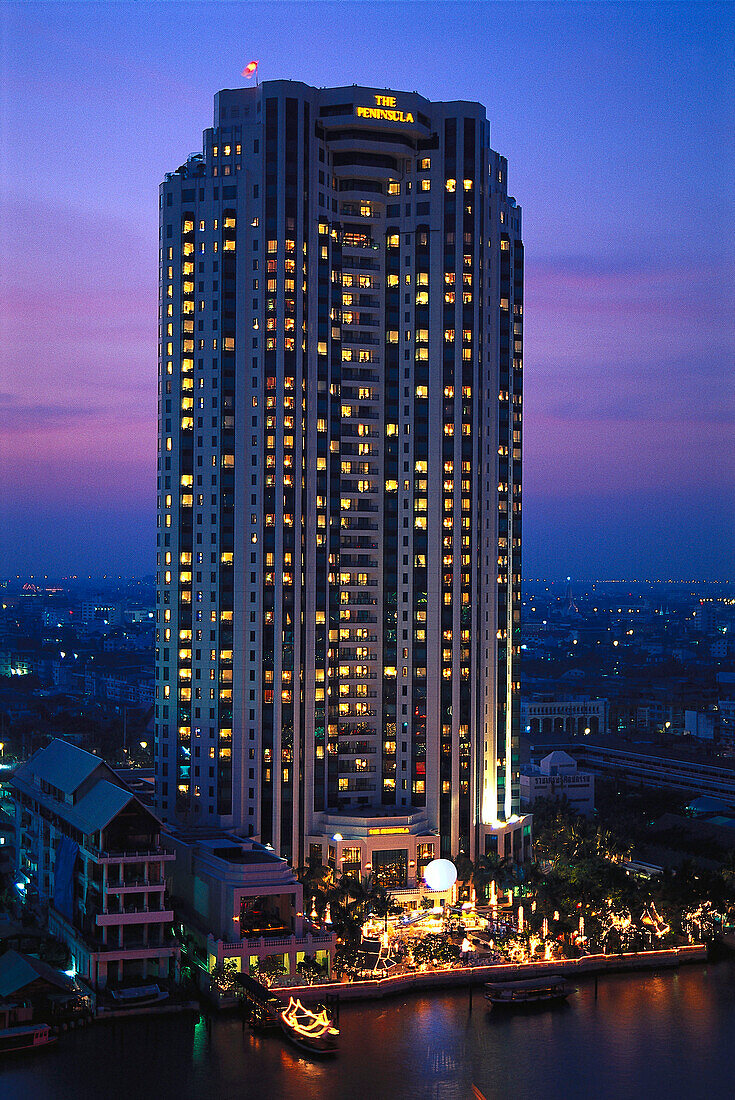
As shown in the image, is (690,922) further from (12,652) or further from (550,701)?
(12,652)

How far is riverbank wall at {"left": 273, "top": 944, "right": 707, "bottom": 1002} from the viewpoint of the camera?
171 ft

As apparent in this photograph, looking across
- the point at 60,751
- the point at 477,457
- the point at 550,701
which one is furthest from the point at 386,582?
the point at 550,701

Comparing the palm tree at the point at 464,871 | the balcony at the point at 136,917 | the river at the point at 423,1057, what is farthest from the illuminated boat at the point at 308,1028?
the palm tree at the point at 464,871

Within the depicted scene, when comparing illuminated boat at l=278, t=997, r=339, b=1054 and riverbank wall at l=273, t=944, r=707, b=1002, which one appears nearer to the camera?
illuminated boat at l=278, t=997, r=339, b=1054

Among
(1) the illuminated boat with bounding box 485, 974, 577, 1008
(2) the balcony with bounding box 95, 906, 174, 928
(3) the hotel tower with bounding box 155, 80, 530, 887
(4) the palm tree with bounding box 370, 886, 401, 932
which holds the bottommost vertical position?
(1) the illuminated boat with bounding box 485, 974, 577, 1008

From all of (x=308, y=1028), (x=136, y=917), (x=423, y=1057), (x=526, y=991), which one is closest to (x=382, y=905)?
(x=526, y=991)

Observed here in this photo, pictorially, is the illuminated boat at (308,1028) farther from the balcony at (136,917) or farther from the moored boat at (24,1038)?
the moored boat at (24,1038)

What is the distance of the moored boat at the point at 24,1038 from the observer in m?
45.3

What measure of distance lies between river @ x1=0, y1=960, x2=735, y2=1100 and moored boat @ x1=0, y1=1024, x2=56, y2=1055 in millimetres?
412

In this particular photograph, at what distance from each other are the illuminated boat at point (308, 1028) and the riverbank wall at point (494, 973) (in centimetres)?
225

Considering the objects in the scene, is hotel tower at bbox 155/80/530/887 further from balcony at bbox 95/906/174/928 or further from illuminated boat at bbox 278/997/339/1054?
illuminated boat at bbox 278/997/339/1054

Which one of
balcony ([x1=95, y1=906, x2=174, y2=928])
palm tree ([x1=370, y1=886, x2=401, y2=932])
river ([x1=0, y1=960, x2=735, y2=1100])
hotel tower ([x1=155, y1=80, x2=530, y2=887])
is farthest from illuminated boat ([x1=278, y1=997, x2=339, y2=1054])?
hotel tower ([x1=155, y1=80, x2=530, y2=887])

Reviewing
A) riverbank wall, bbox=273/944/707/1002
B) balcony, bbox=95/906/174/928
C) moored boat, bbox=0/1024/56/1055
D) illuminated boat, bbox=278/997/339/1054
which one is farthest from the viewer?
riverbank wall, bbox=273/944/707/1002

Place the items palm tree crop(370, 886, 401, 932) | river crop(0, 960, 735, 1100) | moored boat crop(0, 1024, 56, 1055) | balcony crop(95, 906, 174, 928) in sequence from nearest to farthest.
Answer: river crop(0, 960, 735, 1100) → moored boat crop(0, 1024, 56, 1055) → balcony crop(95, 906, 174, 928) → palm tree crop(370, 886, 401, 932)
